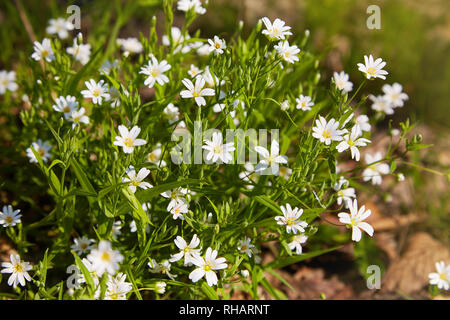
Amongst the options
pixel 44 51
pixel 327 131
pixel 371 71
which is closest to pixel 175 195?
pixel 327 131

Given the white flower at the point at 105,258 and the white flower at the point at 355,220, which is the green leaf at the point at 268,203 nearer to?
the white flower at the point at 355,220

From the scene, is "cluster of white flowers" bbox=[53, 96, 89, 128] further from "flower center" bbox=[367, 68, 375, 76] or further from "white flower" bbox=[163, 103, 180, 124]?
"flower center" bbox=[367, 68, 375, 76]

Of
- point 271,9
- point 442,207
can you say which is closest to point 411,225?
point 442,207

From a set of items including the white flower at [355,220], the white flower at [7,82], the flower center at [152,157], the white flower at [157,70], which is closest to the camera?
the white flower at [355,220]

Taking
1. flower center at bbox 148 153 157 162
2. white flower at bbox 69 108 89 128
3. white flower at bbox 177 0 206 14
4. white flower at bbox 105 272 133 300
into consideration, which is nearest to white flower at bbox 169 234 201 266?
white flower at bbox 105 272 133 300

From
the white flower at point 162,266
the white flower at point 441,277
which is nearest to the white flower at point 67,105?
the white flower at point 162,266
